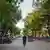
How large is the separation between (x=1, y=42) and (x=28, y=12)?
455 mm

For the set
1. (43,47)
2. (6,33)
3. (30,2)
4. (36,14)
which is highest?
(30,2)

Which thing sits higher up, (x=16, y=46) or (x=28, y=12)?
(x=28, y=12)

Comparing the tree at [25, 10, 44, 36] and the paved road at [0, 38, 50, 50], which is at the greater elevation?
the tree at [25, 10, 44, 36]

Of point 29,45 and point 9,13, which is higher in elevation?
point 9,13

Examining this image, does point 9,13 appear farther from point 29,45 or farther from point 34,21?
point 29,45

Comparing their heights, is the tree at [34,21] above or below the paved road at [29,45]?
above

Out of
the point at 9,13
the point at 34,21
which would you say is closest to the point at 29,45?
the point at 34,21

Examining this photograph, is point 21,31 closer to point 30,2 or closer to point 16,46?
point 16,46

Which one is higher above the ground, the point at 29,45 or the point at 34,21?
the point at 34,21

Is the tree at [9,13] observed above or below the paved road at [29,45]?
above

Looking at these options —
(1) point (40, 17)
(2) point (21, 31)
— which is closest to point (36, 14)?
(1) point (40, 17)

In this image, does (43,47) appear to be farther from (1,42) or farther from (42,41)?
(1,42)

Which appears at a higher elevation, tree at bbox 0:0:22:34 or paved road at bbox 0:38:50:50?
tree at bbox 0:0:22:34

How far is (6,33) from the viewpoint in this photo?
1.09 metres
